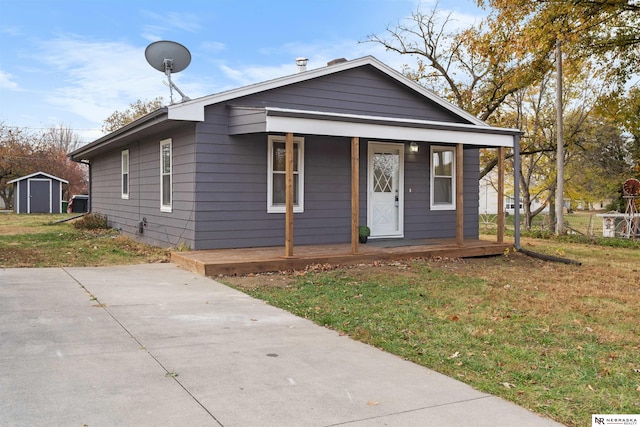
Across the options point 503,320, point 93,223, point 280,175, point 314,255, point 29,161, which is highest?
point 29,161

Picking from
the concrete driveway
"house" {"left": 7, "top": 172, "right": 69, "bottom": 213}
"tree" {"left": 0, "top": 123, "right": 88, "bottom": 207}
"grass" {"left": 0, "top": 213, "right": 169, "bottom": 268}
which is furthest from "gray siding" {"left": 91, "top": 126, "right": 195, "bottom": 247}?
"tree" {"left": 0, "top": 123, "right": 88, "bottom": 207}

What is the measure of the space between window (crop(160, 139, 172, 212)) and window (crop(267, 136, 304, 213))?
218 cm

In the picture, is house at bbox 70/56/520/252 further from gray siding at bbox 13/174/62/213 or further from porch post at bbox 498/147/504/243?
gray siding at bbox 13/174/62/213

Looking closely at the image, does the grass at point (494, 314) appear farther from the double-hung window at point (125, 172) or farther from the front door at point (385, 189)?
the double-hung window at point (125, 172)

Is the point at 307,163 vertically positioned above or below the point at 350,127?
below

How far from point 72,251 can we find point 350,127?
6.24m

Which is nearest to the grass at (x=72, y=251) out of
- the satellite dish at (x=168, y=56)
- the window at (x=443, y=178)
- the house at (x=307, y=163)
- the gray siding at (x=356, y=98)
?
the house at (x=307, y=163)

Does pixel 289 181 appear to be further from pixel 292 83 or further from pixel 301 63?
pixel 301 63

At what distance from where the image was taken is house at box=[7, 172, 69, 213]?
28.8m

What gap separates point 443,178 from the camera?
12.7 m

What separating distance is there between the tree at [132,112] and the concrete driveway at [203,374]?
107ft

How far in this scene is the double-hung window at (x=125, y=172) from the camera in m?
14.4

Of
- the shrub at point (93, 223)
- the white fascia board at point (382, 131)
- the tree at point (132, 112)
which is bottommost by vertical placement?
the shrub at point (93, 223)

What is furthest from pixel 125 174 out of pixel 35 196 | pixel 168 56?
pixel 35 196
